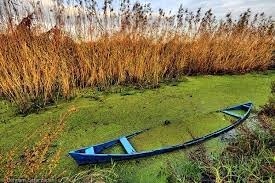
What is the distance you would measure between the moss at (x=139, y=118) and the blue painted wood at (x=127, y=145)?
4.1 inches

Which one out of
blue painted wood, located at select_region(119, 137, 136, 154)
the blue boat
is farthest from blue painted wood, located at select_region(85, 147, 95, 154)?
blue painted wood, located at select_region(119, 137, 136, 154)

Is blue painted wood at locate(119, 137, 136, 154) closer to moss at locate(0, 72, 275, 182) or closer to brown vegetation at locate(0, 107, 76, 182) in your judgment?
moss at locate(0, 72, 275, 182)

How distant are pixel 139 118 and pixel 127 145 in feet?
3.20

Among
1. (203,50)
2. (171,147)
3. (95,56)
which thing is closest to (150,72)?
(95,56)

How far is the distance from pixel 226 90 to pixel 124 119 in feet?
7.58

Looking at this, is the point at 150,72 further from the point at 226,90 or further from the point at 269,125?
the point at 269,125

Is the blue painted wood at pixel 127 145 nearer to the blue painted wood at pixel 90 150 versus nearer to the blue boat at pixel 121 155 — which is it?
the blue boat at pixel 121 155

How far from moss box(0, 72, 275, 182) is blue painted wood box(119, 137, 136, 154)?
0.10 m

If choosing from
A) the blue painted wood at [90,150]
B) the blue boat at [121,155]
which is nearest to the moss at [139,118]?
the blue boat at [121,155]

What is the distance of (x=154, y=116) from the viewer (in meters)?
4.77

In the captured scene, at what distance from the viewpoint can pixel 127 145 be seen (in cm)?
375

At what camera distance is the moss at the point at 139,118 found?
3.57 m

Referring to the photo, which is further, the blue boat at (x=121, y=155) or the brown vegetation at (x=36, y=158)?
the blue boat at (x=121, y=155)

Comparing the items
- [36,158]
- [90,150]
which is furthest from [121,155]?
[36,158]
